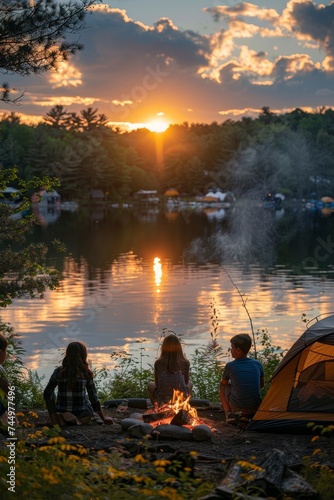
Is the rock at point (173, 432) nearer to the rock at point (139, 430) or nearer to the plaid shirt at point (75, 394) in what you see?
the rock at point (139, 430)

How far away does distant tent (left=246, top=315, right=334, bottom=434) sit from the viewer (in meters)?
8.28

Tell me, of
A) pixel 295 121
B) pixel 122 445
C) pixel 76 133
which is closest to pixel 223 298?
pixel 122 445

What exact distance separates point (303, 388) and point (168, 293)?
18267 mm

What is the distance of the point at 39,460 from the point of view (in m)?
5.48

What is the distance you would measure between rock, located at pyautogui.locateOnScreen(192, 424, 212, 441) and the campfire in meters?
0.36

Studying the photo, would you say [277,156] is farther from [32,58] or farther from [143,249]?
[32,58]

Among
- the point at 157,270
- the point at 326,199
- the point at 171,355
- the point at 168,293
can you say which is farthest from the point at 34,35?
the point at 326,199

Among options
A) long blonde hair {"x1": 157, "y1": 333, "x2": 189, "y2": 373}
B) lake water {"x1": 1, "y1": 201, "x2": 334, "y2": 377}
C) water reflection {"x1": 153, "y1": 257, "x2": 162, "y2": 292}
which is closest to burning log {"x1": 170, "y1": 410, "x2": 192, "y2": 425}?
long blonde hair {"x1": 157, "y1": 333, "x2": 189, "y2": 373}

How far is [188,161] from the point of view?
114 metres

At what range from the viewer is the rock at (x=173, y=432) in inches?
300

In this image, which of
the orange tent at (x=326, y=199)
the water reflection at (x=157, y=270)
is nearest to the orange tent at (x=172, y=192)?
the orange tent at (x=326, y=199)

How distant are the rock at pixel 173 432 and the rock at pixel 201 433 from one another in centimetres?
6

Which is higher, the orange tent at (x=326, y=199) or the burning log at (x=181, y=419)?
the orange tent at (x=326, y=199)

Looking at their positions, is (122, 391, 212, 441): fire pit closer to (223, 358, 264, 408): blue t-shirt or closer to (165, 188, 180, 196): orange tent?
(223, 358, 264, 408): blue t-shirt
